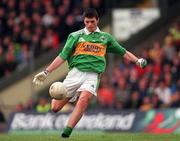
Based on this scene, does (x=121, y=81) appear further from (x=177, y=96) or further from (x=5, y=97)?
(x=5, y=97)

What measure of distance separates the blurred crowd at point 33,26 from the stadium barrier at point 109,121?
555cm

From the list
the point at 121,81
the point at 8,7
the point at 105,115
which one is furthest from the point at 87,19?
the point at 8,7

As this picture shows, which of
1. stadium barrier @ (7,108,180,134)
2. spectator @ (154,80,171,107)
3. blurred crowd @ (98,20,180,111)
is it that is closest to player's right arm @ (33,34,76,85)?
stadium barrier @ (7,108,180,134)

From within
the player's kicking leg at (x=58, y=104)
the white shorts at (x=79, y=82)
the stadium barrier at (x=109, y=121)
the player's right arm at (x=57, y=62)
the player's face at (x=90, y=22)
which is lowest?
the stadium barrier at (x=109, y=121)

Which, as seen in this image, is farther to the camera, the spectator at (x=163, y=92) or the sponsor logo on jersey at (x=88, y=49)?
the spectator at (x=163, y=92)

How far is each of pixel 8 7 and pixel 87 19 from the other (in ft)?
62.8

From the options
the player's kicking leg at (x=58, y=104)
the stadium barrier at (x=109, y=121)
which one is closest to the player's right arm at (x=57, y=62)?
the player's kicking leg at (x=58, y=104)

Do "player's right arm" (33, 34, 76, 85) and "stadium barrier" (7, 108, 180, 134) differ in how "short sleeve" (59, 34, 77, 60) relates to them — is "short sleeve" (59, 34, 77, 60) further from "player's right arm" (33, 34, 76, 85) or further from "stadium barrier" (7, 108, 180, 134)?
"stadium barrier" (7, 108, 180, 134)

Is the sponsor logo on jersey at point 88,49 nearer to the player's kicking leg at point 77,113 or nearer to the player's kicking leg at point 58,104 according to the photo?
the player's kicking leg at point 77,113

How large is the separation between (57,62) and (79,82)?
537 millimetres

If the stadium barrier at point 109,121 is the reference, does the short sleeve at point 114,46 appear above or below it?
above

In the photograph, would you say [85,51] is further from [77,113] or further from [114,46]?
[77,113]

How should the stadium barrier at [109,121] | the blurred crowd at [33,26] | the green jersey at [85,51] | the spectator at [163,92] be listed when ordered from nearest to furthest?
the green jersey at [85,51] → the stadium barrier at [109,121] → the spectator at [163,92] → the blurred crowd at [33,26]

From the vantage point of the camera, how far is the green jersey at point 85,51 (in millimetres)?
15344
